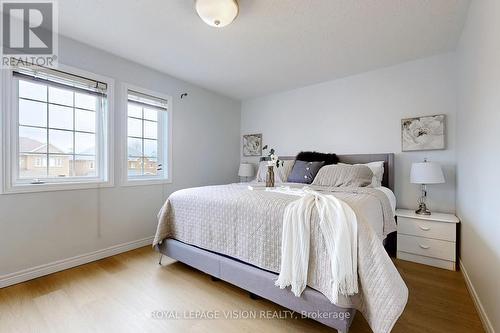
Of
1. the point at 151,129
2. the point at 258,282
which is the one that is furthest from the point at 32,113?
the point at 258,282

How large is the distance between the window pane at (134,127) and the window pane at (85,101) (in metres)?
0.41

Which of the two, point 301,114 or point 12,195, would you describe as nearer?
point 12,195

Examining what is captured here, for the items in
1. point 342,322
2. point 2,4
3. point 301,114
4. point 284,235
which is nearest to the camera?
point 342,322

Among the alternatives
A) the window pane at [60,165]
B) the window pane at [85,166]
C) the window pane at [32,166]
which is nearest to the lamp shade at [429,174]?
the window pane at [85,166]

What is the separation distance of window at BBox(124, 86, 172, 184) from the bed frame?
1.15 meters

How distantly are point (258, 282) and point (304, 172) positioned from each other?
1762 mm

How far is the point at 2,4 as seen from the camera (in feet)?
6.10

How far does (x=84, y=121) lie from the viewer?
253 cm

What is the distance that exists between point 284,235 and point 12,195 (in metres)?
2.44

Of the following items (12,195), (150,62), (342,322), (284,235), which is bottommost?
(342,322)

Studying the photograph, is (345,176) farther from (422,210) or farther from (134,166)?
(134,166)

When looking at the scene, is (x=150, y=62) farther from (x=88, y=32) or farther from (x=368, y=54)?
(x=368, y=54)

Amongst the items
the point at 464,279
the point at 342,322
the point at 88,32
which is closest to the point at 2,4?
the point at 88,32

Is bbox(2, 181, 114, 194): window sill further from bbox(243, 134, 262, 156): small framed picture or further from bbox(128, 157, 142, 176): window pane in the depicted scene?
bbox(243, 134, 262, 156): small framed picture
